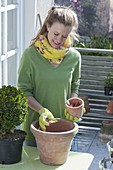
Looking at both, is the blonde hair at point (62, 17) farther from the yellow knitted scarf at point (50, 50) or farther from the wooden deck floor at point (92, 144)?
the wooden deck floor at point (92, 144)

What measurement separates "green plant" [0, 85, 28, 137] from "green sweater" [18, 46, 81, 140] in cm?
21

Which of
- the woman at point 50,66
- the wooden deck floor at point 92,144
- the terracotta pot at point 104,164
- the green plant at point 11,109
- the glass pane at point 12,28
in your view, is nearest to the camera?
the green plant at point 11,109

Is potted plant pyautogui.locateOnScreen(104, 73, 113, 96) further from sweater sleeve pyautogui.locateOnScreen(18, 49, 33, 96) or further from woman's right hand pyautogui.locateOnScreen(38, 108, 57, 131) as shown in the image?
woman's right hand pyautogui.locateOnScreen(38, 108, 57, 131)

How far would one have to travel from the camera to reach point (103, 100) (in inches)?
175

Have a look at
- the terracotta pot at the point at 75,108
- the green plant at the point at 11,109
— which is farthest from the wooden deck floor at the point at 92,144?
the green plant at the point at 11,109

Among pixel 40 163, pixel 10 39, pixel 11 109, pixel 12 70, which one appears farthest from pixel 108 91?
pixel 11 109

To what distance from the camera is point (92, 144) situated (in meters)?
4.25

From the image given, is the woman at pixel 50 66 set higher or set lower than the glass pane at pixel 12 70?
higher

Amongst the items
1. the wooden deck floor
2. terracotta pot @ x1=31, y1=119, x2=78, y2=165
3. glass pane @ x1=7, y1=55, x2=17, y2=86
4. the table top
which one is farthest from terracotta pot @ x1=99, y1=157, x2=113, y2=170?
the wooden deck floor

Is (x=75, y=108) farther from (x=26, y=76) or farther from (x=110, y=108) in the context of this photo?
(x=110, y=108)

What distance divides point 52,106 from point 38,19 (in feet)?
5.43

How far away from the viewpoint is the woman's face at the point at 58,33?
2.11 m

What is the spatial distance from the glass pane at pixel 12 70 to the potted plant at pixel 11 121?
4.60 ft

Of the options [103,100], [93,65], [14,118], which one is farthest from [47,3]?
[14,118]
